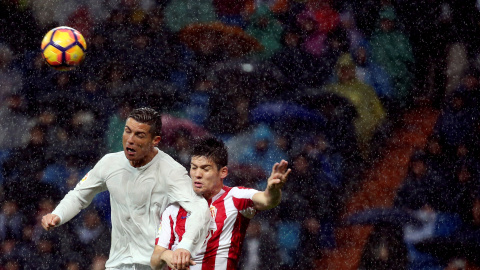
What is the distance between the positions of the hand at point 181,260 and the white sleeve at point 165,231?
0.34 m

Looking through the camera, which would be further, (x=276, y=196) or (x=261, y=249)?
(x=261, y=249)

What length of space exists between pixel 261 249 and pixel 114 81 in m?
2.19

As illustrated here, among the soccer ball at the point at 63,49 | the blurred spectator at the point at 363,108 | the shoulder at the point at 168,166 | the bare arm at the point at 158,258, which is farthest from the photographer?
the blurred spectator at the point at 363,108

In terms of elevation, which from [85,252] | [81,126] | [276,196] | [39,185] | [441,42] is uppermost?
[441,42]

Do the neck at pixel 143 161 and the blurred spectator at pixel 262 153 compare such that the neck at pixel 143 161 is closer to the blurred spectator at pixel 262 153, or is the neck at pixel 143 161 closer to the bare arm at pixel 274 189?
the bare arm at pixel 274 189

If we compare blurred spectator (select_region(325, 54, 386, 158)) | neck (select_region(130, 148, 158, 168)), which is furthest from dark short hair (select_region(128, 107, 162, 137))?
blurred spectator (select_region(325, 54, 386, 158))

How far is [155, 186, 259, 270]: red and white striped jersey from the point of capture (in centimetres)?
424

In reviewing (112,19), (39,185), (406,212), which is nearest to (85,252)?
(39,185)

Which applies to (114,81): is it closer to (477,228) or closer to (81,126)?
(81,126)

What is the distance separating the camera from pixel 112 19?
762 cm

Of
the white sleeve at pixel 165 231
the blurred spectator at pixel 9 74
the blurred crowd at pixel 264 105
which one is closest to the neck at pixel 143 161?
the white sleeve at pixel 165 231

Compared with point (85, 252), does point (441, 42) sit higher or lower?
higher

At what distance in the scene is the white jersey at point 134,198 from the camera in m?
4.45

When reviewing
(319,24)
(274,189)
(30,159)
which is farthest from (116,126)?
(274,189)
